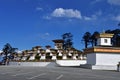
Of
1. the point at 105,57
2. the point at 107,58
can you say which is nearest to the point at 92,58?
the point at 105,57

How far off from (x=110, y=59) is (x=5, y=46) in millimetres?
39275

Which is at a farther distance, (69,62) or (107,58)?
(69,62)

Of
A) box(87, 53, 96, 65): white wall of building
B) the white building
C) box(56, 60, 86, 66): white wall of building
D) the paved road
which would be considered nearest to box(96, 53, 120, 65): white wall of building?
the white building

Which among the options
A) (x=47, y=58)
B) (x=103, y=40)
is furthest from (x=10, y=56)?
(x=103, y=40)

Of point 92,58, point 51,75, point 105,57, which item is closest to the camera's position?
point 51,75

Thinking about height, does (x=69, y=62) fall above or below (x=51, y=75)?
above

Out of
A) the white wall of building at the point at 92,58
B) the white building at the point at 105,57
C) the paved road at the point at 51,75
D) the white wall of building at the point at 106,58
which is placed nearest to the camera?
the paved road at the point at 51,75

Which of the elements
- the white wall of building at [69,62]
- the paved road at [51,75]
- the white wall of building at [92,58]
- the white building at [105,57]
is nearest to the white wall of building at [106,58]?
the white building at [105,57]

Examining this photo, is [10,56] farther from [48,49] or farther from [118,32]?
[118,32]

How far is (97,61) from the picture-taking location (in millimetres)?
51938

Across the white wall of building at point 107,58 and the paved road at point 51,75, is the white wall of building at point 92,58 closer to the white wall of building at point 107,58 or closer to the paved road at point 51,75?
the white wall of building at point 107,58

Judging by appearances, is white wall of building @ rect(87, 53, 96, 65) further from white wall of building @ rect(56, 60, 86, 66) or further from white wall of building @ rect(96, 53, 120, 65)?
white wall of building @ rect(56, 60, 86, 66)

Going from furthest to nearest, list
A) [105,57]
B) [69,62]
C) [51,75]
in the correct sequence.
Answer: [69,62] → [105,57] → [51,75]

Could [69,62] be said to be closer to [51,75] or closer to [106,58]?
[106,58]
